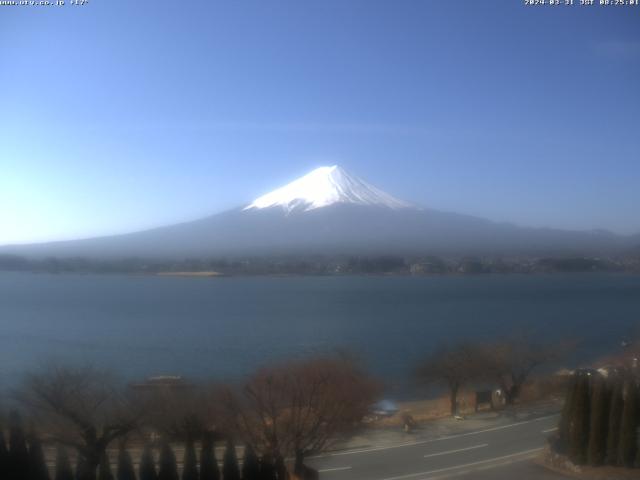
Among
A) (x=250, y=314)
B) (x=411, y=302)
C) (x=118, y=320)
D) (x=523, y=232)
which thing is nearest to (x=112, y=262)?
(x=118, y=320)

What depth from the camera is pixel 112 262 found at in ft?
35.3

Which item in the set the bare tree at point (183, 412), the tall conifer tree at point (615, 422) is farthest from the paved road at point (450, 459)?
the bare tree at point (183, 412)

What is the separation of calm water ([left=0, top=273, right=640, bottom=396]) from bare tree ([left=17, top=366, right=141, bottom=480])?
68 centimetres

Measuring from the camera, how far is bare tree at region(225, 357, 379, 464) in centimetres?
452

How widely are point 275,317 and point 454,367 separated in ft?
9.70

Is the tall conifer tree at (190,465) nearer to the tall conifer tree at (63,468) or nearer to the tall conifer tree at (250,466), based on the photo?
the tall conifer tree at (250,466)

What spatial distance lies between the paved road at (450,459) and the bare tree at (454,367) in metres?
A: 1.29

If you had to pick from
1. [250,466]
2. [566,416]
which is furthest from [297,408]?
[566,416]

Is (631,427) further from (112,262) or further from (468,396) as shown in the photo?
(112,262)

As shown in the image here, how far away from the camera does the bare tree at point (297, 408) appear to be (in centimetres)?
452

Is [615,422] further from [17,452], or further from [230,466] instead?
[17,452]

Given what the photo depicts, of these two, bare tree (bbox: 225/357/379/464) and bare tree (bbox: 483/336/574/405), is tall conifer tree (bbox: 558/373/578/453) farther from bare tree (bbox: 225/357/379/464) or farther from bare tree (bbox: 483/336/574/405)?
bare tree (bbox: 225/357/379/464)

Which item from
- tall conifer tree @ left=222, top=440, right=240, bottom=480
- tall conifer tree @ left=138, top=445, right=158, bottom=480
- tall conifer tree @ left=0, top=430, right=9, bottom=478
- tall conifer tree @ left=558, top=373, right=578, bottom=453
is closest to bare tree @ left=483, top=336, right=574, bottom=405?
tall conifer tree @ left=558, top=373, right=578, bottom=453

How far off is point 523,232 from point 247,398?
8.09m
